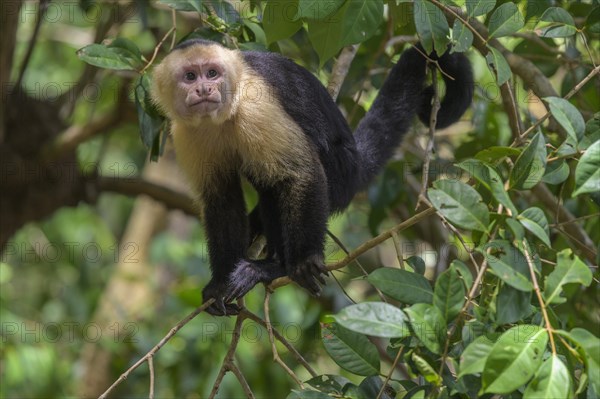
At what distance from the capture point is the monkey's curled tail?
386 cm

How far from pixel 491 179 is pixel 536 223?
6.2 inches

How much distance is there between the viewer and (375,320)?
196cm

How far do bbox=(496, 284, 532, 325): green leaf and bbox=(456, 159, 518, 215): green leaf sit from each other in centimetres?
20

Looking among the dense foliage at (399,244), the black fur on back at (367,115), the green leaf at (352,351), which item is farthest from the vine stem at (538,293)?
the black fur on back at (367,115)

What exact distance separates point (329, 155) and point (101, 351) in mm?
3952

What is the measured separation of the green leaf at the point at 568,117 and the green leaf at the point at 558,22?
0.71 m

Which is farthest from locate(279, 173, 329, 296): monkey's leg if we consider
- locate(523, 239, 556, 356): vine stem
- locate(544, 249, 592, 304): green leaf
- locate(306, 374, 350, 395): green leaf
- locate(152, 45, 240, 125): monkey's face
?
locate(544, 249, 592, 304): green leaf

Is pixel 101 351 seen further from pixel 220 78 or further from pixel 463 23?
pixel 463 23

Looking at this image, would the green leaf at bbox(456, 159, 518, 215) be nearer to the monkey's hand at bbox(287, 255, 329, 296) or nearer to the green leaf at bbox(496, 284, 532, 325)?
the green leaf at bbox(496, 284, 532, 325)

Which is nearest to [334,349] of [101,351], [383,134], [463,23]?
[463,23]

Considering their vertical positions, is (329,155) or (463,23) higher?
(463,23)

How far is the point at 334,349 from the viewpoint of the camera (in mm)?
2309

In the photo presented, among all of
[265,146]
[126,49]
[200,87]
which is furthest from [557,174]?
[126,49]

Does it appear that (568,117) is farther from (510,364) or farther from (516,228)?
(510,364)
